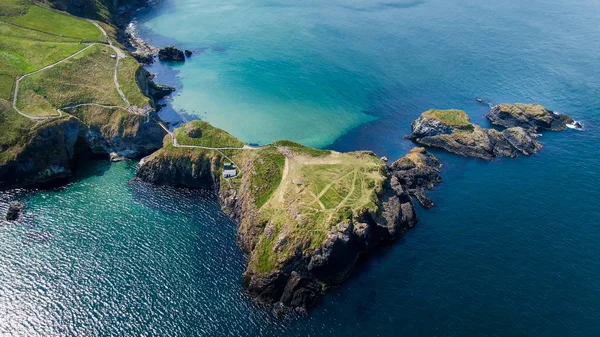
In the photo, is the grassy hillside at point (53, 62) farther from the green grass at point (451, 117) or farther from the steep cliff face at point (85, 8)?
the green grass at point (451, 117)

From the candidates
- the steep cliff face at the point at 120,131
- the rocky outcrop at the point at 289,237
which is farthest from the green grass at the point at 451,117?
the steep cliff face at the point at 120,131

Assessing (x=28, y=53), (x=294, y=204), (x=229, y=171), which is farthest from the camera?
(x=28, y=53)

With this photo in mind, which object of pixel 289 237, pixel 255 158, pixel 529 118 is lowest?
pixel 289 237

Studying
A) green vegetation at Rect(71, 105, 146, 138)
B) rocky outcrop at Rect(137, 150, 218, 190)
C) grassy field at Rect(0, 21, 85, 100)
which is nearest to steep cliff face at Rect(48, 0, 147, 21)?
grassy field at Rect(0, 21, 85, 100)

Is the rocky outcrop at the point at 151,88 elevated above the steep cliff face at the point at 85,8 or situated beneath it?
situated beneath

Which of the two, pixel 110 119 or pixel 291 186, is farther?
pixel 110 119

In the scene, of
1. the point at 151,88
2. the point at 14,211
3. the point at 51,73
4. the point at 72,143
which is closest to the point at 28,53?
the point at 51,73

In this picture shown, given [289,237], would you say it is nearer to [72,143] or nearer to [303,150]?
[303,150]
